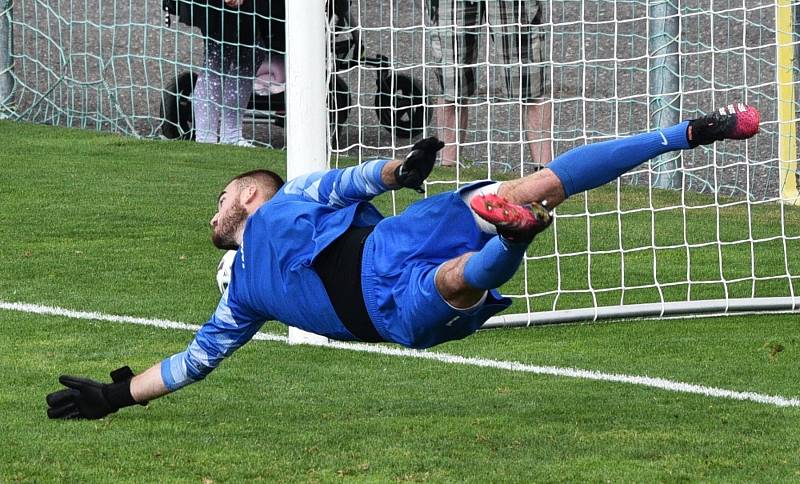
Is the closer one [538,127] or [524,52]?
[524,52]

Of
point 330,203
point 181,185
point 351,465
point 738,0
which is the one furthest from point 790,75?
point 351,465

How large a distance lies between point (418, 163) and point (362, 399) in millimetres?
1229

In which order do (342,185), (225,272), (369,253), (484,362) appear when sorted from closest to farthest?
(369,253) < (342,185) < (225,272) < (484,362)

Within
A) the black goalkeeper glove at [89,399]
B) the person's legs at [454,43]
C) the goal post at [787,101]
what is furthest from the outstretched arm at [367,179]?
the goal post at [787,101]

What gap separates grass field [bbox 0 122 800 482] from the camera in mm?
5488

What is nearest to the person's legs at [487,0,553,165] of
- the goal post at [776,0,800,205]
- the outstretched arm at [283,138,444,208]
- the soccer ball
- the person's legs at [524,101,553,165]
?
the person's legs at [524,101,553,165]

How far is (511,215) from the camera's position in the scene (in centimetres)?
488

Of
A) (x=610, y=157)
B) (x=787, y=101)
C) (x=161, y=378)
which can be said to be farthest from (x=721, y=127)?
(x=787, y=101)

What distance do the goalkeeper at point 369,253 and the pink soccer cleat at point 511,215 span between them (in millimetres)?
14

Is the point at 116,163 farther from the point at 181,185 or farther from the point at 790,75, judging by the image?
the point at 790,75

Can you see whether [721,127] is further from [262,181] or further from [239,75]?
[239,75]

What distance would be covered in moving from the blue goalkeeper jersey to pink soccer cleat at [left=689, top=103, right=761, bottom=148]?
0.82m

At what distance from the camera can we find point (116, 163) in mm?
11938

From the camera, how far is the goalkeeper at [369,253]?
539 centimetres
